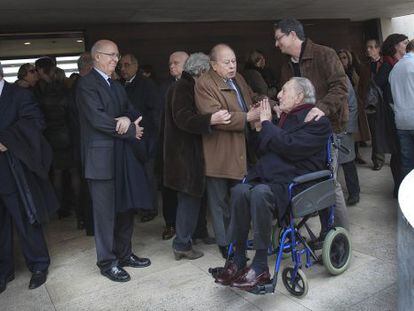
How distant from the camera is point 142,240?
161 inches

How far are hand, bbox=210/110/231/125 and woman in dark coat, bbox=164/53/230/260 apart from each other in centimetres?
19

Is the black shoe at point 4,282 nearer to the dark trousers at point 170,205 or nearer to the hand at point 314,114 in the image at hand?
the dark trousers at point 170,205

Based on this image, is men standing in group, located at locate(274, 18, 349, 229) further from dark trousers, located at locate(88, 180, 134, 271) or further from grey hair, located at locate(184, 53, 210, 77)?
dark trousers, located at locate(88, 180, 134, 271)

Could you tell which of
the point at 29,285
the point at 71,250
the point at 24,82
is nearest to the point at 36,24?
the point at 24,82

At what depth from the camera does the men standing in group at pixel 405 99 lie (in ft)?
11.8

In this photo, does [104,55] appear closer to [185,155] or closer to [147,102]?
[185,155]

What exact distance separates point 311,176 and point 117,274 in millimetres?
1591

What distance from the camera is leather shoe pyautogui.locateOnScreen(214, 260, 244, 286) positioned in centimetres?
271

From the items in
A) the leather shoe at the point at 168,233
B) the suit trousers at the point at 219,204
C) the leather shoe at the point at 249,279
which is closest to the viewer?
the leather shoe at the point at 249,279

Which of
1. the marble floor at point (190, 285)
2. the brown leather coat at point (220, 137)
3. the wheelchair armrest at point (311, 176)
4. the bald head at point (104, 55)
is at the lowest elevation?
the marble floor at point (190, 285)

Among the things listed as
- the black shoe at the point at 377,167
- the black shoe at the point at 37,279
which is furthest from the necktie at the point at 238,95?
the black shoe at the point at 377,167

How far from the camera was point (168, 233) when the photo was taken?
4.10m

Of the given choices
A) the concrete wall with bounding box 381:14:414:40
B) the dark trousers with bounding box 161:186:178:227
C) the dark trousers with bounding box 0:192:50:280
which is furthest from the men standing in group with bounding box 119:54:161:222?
the concrete wall with bounding box 381:14:414:40

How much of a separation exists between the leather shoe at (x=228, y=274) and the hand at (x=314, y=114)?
105 centimetres
